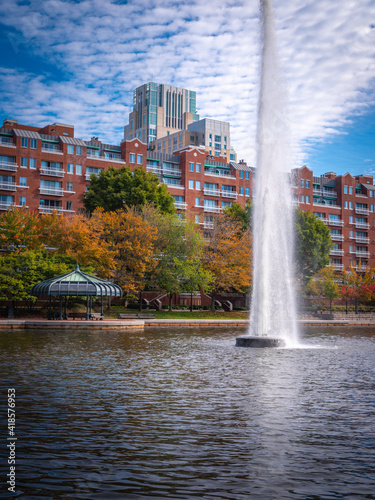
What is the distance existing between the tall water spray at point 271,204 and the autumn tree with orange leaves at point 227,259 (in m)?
31.9

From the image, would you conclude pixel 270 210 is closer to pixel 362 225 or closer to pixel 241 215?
pixel 241 215

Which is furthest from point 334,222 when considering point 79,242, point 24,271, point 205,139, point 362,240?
point 24,271

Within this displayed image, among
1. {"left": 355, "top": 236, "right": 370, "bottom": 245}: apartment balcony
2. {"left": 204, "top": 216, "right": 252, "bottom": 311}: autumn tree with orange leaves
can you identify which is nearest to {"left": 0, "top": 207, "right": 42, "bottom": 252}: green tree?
{"left": 204, "top": 216, "right": 252, "bottom": 311}: autumn tree with orange leaves

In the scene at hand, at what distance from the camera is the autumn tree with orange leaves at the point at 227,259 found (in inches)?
2468

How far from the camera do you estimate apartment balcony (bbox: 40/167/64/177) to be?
245 ft

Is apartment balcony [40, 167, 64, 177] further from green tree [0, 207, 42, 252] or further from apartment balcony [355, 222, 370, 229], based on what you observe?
apartment balcony [355, 222, 370, 229]

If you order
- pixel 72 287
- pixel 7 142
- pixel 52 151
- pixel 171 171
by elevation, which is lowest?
pixel 72 287

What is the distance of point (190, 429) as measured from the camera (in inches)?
399

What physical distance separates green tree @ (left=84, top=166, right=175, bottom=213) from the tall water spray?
1313 inches

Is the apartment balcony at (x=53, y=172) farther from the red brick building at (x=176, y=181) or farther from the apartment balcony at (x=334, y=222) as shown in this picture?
the apartment balcony at (x=334, y=222)

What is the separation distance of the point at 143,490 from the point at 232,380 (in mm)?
9278

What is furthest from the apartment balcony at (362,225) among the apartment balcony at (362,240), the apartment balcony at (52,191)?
the apartment balcony at (52,191)

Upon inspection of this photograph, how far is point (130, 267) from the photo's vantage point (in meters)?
56.0

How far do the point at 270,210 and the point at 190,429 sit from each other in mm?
20455
